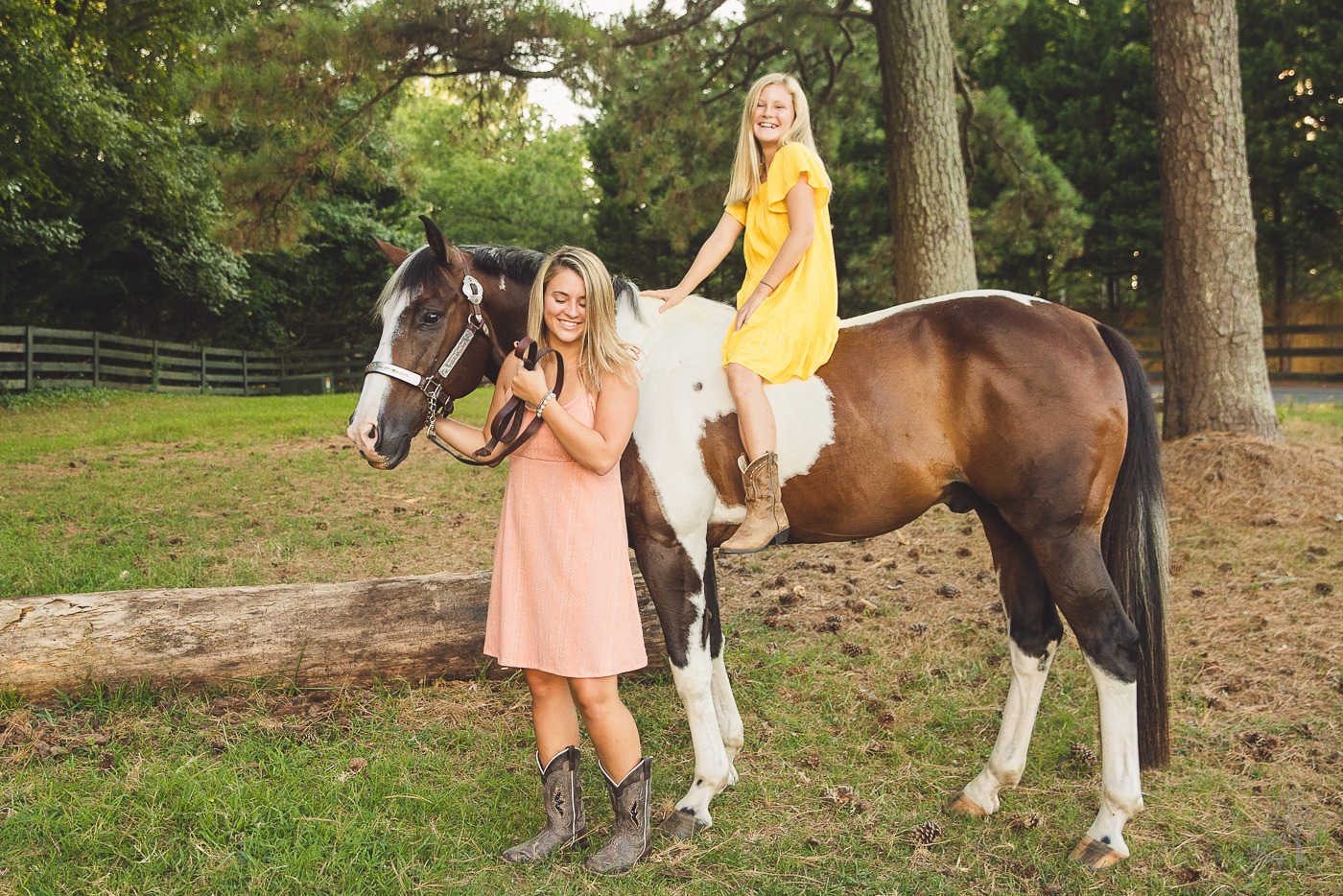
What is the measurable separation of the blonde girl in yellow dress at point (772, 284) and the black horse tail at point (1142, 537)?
3.54 feet

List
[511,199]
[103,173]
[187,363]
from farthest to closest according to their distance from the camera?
1. [511,199]
2. [187,363]
3. [103,173]

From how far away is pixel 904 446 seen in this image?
3.12 m

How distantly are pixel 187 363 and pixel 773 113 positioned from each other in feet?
68.9

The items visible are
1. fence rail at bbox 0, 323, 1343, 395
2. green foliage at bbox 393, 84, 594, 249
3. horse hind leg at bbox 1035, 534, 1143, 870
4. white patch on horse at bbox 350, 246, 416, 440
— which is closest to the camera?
white patch on horse at bbox 350, 246, 416, 440

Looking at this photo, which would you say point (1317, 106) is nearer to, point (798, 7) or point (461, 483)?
point (798, 7)

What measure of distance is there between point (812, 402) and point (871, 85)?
26.6 ft

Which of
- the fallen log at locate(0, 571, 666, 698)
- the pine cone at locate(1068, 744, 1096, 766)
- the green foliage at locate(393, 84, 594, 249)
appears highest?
the green foliage at locate(393, 84, 594, 249)

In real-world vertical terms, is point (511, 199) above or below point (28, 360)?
above

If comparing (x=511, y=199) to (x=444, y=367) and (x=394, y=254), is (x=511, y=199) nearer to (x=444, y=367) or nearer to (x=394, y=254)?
(x=394, y=254)

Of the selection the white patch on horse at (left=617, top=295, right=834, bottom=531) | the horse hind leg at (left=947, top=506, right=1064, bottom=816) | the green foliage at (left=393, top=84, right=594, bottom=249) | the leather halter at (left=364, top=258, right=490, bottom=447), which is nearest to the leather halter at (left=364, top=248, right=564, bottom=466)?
the leather halter at (left=364, top=258, right=490, bottom=447)

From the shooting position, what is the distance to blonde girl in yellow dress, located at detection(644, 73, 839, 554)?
3.05 metres

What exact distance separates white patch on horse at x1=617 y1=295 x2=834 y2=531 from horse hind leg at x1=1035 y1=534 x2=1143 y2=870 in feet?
3.02

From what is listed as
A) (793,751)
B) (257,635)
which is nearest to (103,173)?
(257,635)

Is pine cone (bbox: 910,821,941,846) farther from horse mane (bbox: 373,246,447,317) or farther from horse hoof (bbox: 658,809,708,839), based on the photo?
horse mane (bbox: 373,246,447,317)
